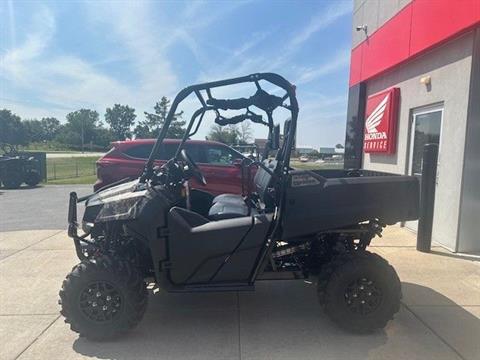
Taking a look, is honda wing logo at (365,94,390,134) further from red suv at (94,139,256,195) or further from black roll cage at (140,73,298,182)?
black roll cage at (140,73,298,182)

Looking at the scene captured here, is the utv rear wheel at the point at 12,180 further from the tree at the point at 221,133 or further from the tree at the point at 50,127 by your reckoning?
the tree at the point at 50,127

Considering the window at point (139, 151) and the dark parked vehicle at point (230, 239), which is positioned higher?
the window at point (139, 151)

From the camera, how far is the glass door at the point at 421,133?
662 cm

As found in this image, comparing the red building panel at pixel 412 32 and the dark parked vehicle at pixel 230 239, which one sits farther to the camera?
the red building panel at pixel 412 32

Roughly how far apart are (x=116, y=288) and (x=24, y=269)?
252cm

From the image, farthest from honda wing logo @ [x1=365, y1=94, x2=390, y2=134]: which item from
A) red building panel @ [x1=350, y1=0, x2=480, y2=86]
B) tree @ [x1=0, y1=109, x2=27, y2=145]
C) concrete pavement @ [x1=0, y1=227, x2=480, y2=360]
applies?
tree @ [x1=0, y1=109, x2=27, y2=145]

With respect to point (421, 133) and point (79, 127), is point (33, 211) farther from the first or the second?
point (79, 127)

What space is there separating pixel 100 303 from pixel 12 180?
15.2 metres

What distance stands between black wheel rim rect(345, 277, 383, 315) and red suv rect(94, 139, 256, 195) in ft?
16.0

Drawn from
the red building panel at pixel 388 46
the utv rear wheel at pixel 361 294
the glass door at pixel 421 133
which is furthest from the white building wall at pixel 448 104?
the utv rear wheel at pixel 361 294

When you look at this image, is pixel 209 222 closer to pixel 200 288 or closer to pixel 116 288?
pixel 200 288

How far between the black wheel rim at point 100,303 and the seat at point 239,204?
1.05m

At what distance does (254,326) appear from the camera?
3.46 m

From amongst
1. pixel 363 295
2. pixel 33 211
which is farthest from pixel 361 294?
pixel 33 211
